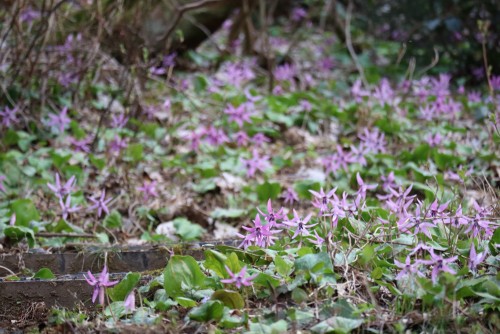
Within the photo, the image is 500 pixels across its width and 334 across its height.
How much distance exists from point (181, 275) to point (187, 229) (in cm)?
134

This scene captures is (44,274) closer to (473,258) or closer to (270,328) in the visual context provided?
(270,328)

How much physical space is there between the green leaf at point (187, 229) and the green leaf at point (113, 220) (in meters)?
0.30

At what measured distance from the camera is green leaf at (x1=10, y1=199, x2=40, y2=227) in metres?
3.23

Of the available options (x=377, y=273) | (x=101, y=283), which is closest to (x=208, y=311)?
(x=101, y=283)

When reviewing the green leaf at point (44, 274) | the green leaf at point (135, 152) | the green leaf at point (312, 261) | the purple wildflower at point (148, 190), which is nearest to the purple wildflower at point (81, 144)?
the green leaf at point (135, 152)

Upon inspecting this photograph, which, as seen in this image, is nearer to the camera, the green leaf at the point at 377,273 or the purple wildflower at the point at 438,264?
the purple wildflower at the point at 438,264

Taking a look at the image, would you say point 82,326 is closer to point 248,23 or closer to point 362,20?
point 248,23

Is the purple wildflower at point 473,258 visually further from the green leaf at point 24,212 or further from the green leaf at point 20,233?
the green leaf at point 24,212

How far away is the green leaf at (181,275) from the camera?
Result: 213 centimetres

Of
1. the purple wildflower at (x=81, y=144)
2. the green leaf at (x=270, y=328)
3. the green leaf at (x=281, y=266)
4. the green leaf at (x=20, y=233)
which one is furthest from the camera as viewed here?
the purple wildflower at (x=81, y=144)

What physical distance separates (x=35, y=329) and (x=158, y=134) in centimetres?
293

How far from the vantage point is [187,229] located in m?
3.47

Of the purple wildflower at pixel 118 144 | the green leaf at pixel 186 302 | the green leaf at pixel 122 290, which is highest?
the green leaf at pixel 186 302

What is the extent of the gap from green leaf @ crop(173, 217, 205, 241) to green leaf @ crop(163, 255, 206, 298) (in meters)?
1.27
